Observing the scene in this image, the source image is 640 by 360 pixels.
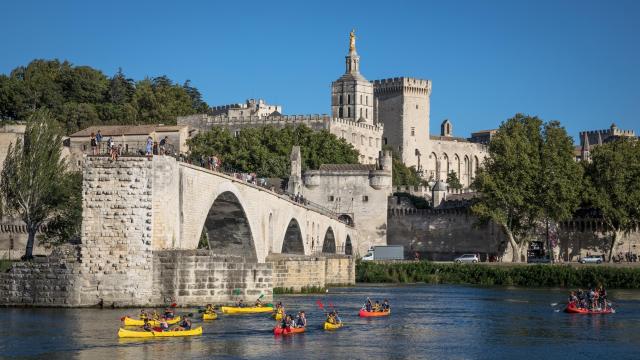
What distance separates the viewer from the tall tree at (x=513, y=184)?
96.1m

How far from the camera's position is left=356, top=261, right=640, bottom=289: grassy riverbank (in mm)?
82438

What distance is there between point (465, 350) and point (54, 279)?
17.1m

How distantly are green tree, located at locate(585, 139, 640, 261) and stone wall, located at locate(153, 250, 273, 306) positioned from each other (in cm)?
5409

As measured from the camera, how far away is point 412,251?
111875 millimetres

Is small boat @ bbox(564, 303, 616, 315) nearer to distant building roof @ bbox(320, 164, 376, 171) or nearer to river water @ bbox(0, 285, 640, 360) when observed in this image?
river water @ bbox(0, 285, 640, 360)

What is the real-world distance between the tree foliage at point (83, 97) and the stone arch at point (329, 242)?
38213 millimetres

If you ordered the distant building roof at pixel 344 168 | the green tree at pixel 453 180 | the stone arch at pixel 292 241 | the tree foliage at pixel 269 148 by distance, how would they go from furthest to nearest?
the green tree at pixel 453 180, the tree foliage at pixel 269 148, the distant building roof at pixel 344 168, the stone arch at pixel 292 241

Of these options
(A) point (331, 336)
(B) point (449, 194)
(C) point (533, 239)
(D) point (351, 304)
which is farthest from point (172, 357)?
(B) point (449, 194)

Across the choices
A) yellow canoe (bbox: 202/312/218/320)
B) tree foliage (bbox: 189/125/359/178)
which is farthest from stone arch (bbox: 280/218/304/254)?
tree foliage (bbox: 189/125/359/178)

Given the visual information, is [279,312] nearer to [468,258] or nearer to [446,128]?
[468,258]

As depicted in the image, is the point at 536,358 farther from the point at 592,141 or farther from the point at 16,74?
the point at 592,141

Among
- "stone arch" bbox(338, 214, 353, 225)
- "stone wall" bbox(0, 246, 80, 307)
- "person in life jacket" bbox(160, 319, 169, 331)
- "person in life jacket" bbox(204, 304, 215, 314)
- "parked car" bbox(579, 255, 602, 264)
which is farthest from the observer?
"stone arch" bbox(338, 214, 353, 225)

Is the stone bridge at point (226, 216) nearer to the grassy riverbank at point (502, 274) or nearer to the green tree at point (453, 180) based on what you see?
the grassy riverbank at point (502, 274)

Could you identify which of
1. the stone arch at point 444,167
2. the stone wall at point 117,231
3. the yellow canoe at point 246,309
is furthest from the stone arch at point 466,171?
the stone wall at point 117,231
